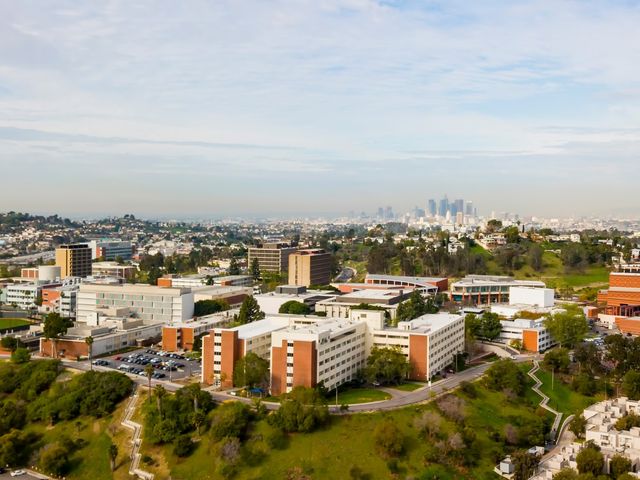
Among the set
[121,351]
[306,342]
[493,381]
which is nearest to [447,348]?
[493,381]

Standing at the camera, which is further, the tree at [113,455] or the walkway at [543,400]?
the walkway at [543,400]

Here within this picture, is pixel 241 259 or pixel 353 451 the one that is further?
pixel 241 259

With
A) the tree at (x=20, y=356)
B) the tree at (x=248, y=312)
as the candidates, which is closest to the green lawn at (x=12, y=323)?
the tree at (x=20, y=356)

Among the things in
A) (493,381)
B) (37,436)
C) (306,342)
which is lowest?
(37,436)

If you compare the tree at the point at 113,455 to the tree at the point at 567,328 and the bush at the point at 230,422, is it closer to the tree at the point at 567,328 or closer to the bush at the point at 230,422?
the bush at the point at 230,422

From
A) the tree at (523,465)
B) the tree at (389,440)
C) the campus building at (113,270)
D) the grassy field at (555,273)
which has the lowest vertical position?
the tree at (523,465)

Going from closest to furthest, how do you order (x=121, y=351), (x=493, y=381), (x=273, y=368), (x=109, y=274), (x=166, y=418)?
(x=166, y=418), (x=273, y=368), (x=493, y=381), (x=121, y=351), (x=109, y=274)

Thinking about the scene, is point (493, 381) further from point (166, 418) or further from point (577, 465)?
point (166, 418)
